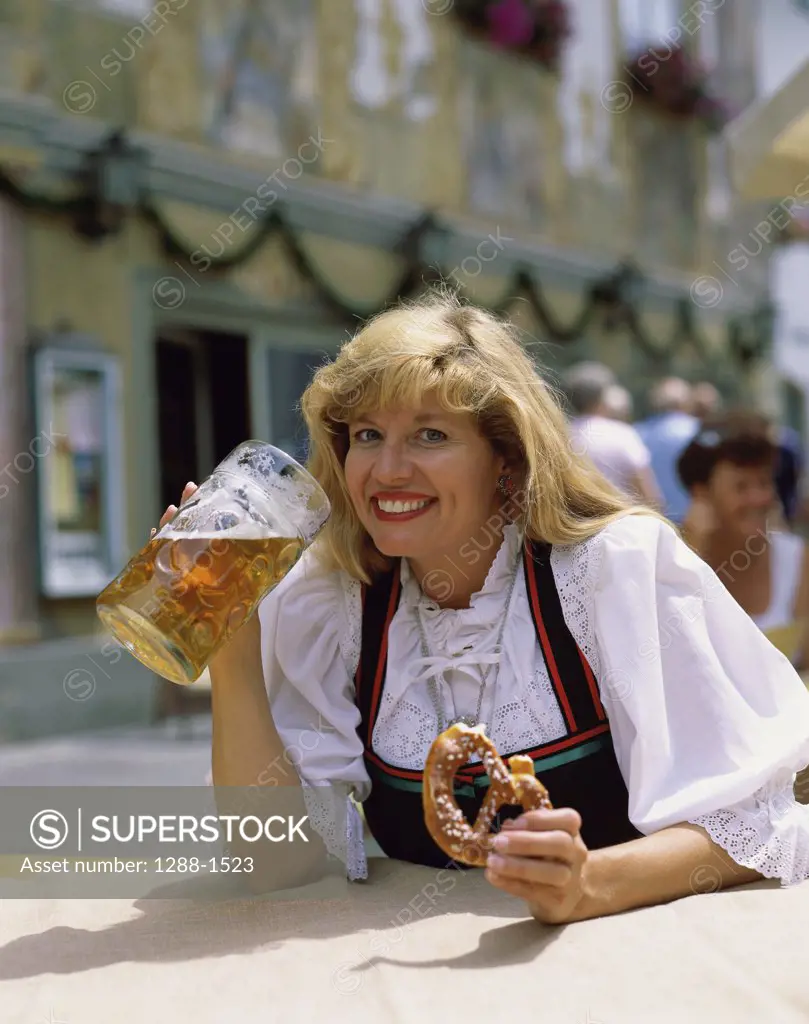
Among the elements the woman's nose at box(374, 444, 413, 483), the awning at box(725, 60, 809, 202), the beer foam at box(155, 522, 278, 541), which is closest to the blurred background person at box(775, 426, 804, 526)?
the awning at box(725, 60, 809, 202)

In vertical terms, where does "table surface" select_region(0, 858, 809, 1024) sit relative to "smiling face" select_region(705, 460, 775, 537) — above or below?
below

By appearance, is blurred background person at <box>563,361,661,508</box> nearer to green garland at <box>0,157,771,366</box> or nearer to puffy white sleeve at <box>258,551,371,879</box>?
green garland at <box>0,157,771,366</box>

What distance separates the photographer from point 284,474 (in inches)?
72.0

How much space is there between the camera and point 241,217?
7.99 metres

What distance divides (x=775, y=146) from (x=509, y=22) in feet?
23.0

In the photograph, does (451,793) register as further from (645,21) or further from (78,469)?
(645,21)

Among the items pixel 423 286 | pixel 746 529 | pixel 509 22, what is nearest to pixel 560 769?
pixel 746 529

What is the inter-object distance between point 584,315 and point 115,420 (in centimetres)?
514

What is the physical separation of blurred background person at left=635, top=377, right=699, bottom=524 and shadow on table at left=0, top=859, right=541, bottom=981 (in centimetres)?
382

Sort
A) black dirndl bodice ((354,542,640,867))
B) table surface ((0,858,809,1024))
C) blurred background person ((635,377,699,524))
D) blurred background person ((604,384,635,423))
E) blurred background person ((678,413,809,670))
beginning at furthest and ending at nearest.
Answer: blurred background person ((635,377,699,524)) < blurred background person ((604,384,635,423)) < blurred background person ((678,413,809,670)) < black dirndl bodice ((354,542,640,867)) < table surface ((0,858,809,1024))

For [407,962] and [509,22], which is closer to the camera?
[407,962]

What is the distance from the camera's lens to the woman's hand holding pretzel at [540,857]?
4.96 feet

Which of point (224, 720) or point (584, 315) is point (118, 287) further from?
point (224, 720)

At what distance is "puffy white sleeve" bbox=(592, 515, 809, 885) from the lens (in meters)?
1.74
